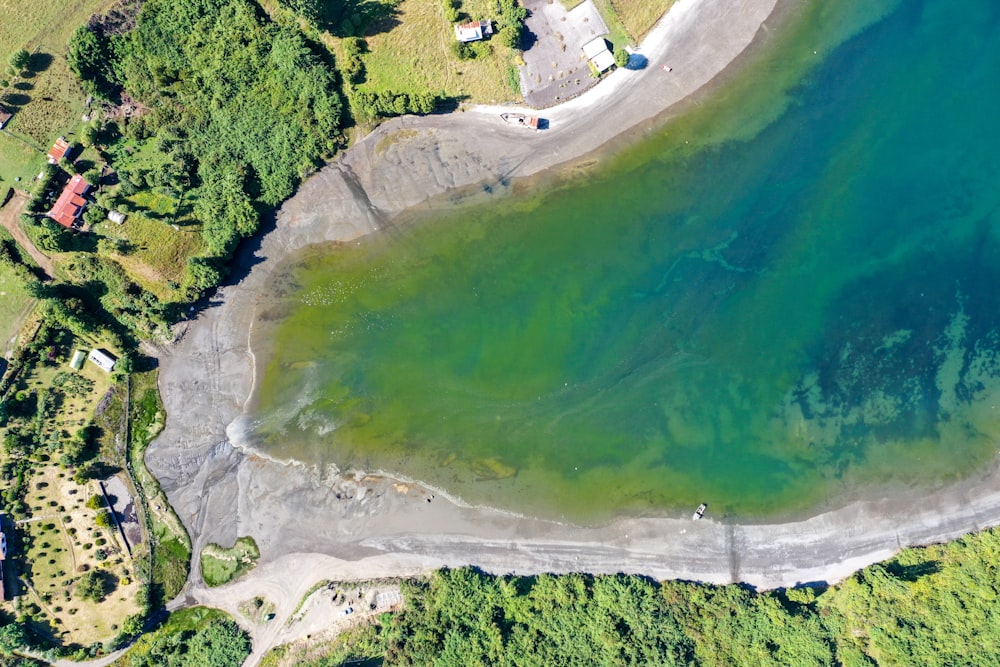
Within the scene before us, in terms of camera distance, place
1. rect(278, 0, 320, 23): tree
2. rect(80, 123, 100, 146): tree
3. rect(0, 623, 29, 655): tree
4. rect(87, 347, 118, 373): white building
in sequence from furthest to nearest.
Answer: rect(87, 347, 118, 373): white building → rect(80, 123, 100, 146): tree → rect(0, 623, 29, 655): tree → rect(278, 0, 320, 23): tree

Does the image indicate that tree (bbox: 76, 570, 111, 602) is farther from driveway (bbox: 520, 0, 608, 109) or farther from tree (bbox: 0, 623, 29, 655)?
driveway (bbox: 520, 0, 608, 109)

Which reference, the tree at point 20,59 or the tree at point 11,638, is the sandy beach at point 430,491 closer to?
the tree at point 11,638

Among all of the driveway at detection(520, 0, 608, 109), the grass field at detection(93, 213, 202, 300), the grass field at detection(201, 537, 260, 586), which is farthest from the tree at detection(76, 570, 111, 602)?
the driveway at detection(520, 0, 608, 109)

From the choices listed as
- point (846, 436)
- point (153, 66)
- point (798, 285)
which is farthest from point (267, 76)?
point (846, 436)

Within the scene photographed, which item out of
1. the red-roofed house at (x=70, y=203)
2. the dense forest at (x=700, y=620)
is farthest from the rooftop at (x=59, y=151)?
the dense forest at (x=700, y=620)

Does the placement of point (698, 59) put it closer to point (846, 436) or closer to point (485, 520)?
point (846, 436)

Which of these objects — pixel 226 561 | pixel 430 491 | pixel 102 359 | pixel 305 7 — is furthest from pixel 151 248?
pixel 430 491
